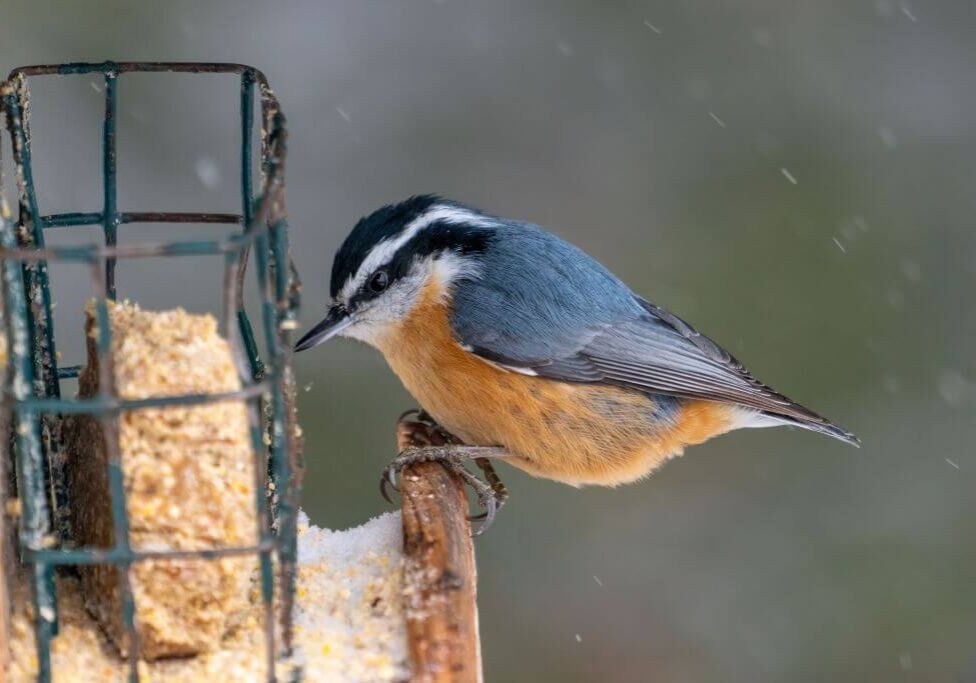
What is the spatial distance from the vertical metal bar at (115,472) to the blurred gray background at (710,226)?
3.70 metres

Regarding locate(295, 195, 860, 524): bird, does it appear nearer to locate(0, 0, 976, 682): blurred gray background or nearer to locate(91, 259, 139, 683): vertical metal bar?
locate(91, 259, 139, 683): vertical metal bar

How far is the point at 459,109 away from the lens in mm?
6676

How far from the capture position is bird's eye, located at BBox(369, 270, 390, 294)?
385 cm

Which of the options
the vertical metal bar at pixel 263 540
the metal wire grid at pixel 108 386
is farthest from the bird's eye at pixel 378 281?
the vertical metal bar at pixel 263 540

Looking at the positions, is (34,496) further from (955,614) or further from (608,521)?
(955,614)

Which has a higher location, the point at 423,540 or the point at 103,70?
the point at 103,70

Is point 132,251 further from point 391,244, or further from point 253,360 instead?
point 391,244

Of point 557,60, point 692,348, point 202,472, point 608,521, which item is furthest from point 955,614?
point 202,472

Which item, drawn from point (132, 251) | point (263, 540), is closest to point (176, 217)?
point (263, 540)

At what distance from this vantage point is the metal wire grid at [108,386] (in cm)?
217

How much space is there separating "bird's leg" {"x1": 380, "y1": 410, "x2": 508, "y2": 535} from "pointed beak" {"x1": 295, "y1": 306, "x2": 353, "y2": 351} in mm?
397

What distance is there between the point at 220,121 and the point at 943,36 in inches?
155

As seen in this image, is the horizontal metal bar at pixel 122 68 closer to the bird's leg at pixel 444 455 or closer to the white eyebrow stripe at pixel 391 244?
the white eyebrow stripe at pixel 391 244

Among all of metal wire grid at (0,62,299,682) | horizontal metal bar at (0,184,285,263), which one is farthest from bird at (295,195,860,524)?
horizontal metal bar at (0,184,285,263)
